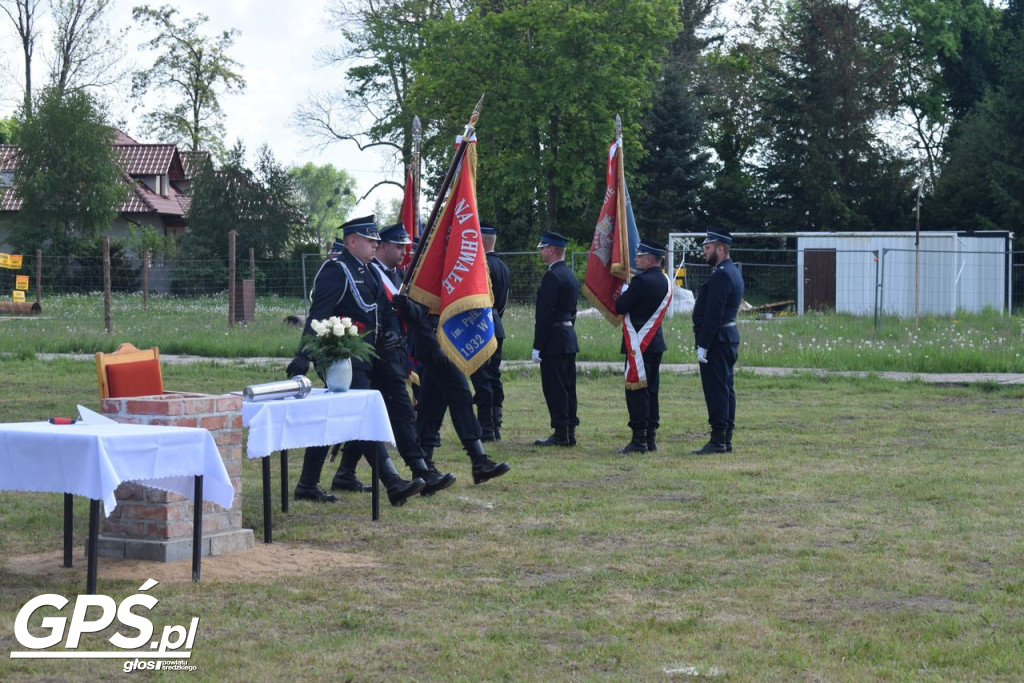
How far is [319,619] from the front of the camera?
20.5 ft

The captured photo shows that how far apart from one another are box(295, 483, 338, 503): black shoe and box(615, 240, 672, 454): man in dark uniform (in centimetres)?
354

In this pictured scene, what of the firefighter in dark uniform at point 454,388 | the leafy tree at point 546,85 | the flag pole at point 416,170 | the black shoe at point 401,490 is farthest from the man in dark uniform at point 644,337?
the leafy tree at point 546,85

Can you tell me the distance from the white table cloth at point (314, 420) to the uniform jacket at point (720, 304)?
426 cm

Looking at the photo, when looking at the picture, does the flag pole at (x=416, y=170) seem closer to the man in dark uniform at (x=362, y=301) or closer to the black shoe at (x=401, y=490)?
the man in dark uniform at (x=362, y=301)

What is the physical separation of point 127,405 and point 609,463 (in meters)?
5.30

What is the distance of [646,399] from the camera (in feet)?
40.4

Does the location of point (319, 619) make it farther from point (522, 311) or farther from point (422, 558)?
point (522, 311)

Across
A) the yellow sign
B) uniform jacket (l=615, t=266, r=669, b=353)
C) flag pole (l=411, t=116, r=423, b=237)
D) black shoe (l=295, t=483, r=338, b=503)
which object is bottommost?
black shoe (l=295, t=483, r=338, b=503)

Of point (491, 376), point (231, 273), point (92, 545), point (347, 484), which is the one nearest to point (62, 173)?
point (231, 273)

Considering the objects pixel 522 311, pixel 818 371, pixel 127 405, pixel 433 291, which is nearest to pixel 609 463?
pixel 433 291

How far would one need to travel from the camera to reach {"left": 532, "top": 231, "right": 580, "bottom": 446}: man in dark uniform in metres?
12.6

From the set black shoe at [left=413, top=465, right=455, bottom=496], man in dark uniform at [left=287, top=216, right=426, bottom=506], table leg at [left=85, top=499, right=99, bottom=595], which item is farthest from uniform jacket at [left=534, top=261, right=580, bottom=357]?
table leg at [left=85, top=499, right=99, bottom=595]

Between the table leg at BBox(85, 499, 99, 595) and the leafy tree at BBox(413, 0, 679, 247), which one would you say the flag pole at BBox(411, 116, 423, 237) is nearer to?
the table leg at BBox(85, 499, 99, 595)

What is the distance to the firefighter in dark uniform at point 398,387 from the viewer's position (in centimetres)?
959
